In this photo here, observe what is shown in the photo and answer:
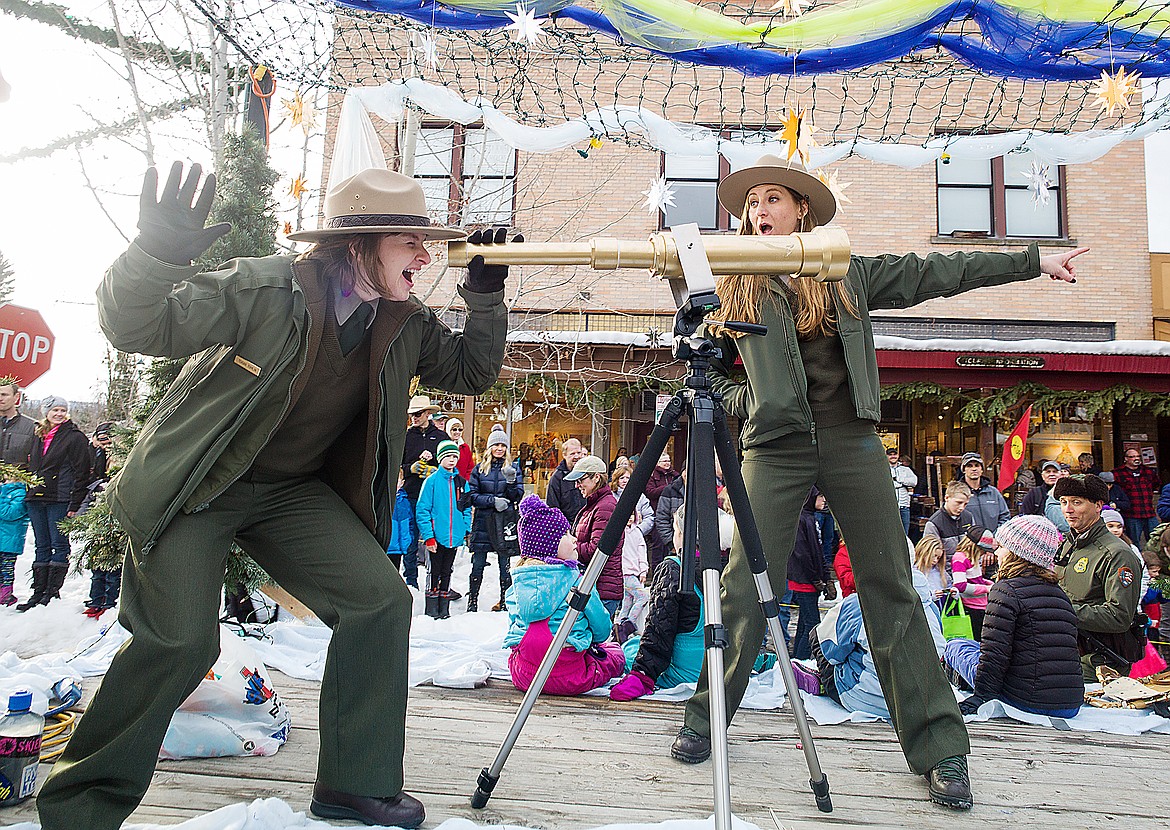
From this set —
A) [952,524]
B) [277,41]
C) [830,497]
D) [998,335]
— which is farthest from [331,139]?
[998,335]

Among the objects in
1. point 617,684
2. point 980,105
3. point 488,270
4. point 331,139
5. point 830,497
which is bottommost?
point 617,684

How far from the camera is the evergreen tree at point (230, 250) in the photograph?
443cm

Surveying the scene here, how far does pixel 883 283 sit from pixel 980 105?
1142cm

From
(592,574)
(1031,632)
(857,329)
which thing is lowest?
(1031,632)

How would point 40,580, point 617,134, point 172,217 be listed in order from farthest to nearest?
1. point 40,580
2. point 617,134
3. point 172,217

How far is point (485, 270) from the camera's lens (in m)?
2.28

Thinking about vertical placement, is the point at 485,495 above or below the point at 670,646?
above

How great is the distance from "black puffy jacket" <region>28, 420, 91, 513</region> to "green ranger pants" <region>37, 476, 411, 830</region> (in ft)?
18.2

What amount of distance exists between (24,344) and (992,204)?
13896 mm

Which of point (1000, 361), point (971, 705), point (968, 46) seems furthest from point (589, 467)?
point (1000, 361)

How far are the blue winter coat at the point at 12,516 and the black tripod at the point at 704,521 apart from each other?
6139 mm

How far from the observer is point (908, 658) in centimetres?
254

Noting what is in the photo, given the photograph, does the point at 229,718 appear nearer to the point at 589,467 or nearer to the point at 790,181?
the point at 790,181

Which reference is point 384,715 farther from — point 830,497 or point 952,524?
point 952,524
